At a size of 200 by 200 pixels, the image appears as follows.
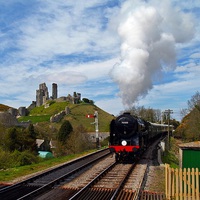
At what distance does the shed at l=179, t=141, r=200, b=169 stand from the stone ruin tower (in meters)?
144

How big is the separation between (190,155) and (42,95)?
14842 cm

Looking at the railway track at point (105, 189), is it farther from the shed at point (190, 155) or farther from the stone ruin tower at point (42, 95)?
the stone ruin tower at point (42, 95)

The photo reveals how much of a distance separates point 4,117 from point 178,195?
214 ft

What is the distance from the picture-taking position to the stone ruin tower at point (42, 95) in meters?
154

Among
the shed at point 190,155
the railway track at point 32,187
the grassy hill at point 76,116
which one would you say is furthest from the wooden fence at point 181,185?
the grassy hill at point 76,116

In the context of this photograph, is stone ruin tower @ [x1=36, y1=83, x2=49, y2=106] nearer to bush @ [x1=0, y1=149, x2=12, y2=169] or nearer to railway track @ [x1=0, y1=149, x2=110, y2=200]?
bush @ [x1=0, y1=149, x2=12, y2=169]

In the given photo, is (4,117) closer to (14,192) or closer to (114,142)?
(114,142)

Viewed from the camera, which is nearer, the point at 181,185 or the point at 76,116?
the point at 181,185

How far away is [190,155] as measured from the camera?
11.6 m

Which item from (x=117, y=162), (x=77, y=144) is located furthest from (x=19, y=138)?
(x=117, y=162)

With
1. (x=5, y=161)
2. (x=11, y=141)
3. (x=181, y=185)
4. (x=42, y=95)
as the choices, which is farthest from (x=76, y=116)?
(x=181, y=185)

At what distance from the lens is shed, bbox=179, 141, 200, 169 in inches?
450

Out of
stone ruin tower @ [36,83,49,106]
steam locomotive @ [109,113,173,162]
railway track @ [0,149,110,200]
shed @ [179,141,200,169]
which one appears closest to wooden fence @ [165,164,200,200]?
shed @ [179,141,200,169]

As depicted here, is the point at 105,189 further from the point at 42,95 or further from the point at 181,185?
the point at 42,95
